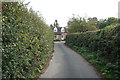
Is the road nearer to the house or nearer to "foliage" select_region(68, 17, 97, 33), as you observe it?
"foliage" select_region(68, 17, 97, 33)

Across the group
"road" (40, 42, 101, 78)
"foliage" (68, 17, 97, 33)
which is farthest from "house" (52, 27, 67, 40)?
"road" (40, 42, 101, 78)

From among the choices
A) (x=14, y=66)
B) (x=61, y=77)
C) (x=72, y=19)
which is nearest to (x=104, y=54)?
(x=61, y=77)

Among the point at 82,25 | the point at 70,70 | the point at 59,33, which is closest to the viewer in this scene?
the point at 70,70

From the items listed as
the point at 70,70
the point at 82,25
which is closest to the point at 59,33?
the point at 82,25

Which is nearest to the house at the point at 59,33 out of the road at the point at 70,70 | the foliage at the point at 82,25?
the foliage at the point at 82,25

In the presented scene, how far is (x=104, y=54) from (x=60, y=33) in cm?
4834

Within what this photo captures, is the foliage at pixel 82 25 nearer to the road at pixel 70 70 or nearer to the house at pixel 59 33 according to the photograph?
the road at pixel 70 70

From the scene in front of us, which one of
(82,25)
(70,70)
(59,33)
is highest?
(82,25)

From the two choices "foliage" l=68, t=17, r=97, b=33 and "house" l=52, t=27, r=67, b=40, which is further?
"house" l=52, t=27, r=67, b=40

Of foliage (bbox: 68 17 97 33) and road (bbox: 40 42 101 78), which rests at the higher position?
foliage (bbox: 68 17 97 33)

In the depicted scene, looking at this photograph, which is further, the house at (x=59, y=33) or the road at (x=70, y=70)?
the house at (x=59, y=33)

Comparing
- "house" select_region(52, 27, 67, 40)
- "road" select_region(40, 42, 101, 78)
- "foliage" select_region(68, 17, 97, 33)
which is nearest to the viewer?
"road" select_region(40, 42, 101, 78)

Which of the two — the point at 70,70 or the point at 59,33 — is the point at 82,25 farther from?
the point at 59,33

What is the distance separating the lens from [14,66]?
11.9 ft
